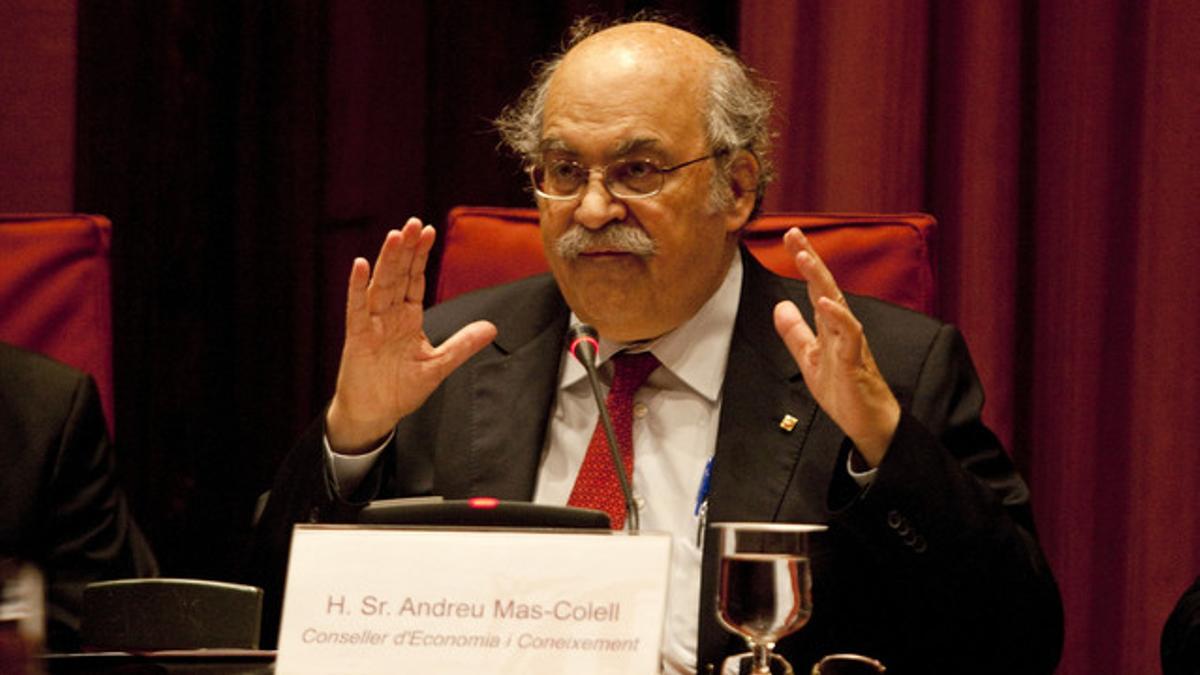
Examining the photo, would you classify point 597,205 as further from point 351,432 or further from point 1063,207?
point 1063,207

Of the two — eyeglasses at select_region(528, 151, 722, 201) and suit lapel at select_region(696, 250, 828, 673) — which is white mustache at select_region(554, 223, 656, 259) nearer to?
eyeglasses at select_region(528, 151, 722, 201)

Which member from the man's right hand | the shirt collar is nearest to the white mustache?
the shirt collar

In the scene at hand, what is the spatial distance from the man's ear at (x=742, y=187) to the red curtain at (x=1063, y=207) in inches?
19.1

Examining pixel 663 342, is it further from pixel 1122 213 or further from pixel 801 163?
pixel 1122 213

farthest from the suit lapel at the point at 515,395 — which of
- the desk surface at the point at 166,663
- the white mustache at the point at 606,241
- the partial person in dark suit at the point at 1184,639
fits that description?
the partial person in dark suit at the point at 1184,639

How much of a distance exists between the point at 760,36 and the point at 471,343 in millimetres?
1124

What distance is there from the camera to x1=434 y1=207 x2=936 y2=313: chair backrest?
2215mm

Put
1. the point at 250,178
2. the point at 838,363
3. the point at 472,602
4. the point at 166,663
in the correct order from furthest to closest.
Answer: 1. the point at 250,178
2. the point at 838,363
3. the point at 166,663
4. the point at 472,602

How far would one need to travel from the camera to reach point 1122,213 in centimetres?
259

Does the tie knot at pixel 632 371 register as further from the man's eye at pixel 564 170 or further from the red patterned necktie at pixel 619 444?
the man's eye at pixel 564 170

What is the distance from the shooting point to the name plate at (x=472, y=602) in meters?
1.12

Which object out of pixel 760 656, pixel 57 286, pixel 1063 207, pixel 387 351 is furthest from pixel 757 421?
pixel 57 286

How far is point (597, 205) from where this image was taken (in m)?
2.04

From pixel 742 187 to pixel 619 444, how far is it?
1.46ft
